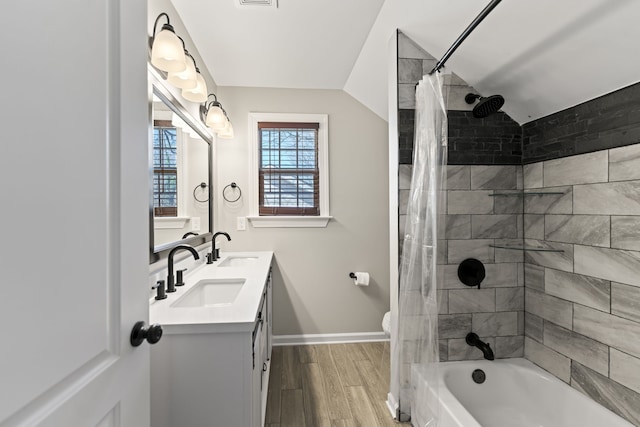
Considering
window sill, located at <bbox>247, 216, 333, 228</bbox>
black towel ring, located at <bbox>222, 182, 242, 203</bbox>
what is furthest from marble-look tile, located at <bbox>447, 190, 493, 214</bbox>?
black towel ring, located at <bbox>222, 182, 242, 203</bbox>

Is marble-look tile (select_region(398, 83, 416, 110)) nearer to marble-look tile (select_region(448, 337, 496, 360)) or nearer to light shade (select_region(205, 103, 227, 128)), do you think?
light shade (select_region(205, 103, 227, 128))

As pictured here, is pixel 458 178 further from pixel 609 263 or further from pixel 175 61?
pixel 175 61

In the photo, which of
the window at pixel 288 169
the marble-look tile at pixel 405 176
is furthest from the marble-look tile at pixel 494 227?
the window at pixel 288 169

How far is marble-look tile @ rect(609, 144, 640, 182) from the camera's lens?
1.23 m

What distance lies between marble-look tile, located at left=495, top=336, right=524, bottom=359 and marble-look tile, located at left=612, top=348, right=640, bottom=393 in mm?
487

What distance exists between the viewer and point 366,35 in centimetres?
198

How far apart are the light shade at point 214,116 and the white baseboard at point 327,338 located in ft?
6.47

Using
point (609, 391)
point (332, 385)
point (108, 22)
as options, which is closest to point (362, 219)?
point (332, 385)

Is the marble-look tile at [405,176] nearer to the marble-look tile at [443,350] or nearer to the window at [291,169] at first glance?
the marble-look tile at [443,350]

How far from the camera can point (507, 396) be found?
66.1 inches

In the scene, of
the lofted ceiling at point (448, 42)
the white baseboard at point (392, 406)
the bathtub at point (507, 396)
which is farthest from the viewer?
the white baseboard at point (392, 406)

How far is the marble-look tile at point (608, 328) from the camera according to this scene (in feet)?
4.07

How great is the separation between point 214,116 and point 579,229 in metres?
2.39

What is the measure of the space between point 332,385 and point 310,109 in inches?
94.1
